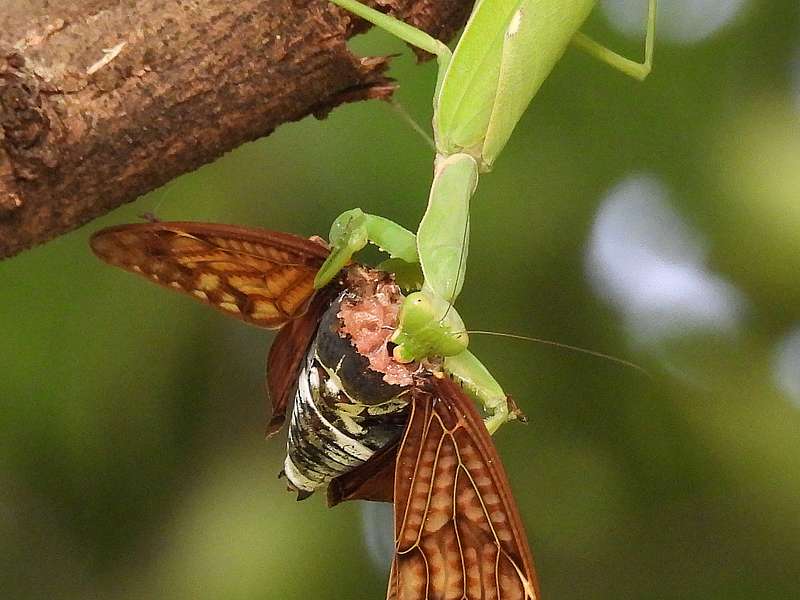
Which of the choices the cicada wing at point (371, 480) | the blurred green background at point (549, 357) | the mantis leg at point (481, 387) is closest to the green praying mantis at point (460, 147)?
the mantis leg at point (481, 387)

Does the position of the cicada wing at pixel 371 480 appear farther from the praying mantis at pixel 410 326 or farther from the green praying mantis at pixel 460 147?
the green praying mantis at pixel 460 147

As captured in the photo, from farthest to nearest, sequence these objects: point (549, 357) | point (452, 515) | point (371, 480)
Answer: point (549, 357)
point (371, 480)
point (452, 515)

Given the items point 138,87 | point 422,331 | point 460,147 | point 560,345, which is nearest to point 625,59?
point 460,147

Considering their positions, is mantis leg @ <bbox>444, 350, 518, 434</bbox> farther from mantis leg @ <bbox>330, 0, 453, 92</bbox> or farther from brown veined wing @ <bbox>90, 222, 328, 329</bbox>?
mantis leg @ <bbox>330, 0, 453, 92</bbox>

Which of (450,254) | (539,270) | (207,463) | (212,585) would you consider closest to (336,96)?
(450,254)

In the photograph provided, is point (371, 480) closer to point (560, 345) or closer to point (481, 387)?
point (481, 387)

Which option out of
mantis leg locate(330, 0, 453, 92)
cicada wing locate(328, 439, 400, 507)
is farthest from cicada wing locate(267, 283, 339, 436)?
mantis leg locate(330, 0, 453, 92)

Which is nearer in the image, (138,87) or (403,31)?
(138,87)
